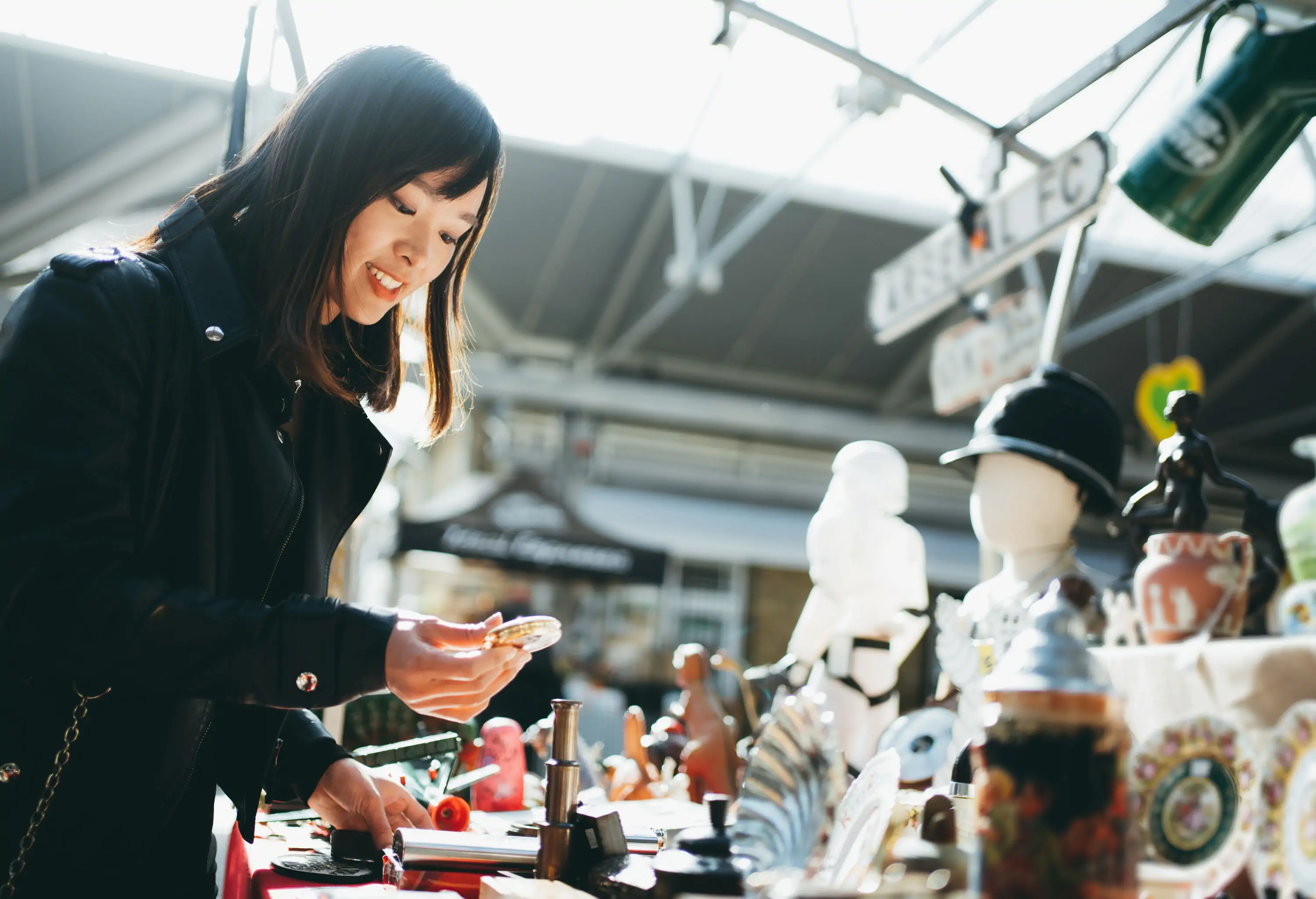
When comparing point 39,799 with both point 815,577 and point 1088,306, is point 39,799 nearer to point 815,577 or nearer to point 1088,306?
point 815,577

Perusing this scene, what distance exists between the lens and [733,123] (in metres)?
7.83

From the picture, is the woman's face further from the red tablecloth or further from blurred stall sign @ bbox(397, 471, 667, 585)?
blurred stall sign @ bbox(397, 471, 667, 585)

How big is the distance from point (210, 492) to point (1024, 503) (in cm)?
167

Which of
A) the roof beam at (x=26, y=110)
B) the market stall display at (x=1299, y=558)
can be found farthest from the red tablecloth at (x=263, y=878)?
the roof beam at (x=26, y=110)

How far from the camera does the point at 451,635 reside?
96 centimetres

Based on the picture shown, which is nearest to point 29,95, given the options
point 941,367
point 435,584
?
point 941,367

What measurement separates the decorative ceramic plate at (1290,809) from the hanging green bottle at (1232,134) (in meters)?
1.17

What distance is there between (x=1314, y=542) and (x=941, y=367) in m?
1.97

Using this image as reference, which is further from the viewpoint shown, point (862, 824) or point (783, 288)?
point (783, 288)

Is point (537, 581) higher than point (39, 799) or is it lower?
higher

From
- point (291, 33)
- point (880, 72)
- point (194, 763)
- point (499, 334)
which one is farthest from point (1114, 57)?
point (499, 334)

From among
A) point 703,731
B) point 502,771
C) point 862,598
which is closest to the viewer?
point 502,771

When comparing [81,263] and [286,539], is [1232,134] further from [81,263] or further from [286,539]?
[81,263]

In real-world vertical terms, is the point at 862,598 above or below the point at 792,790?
above
